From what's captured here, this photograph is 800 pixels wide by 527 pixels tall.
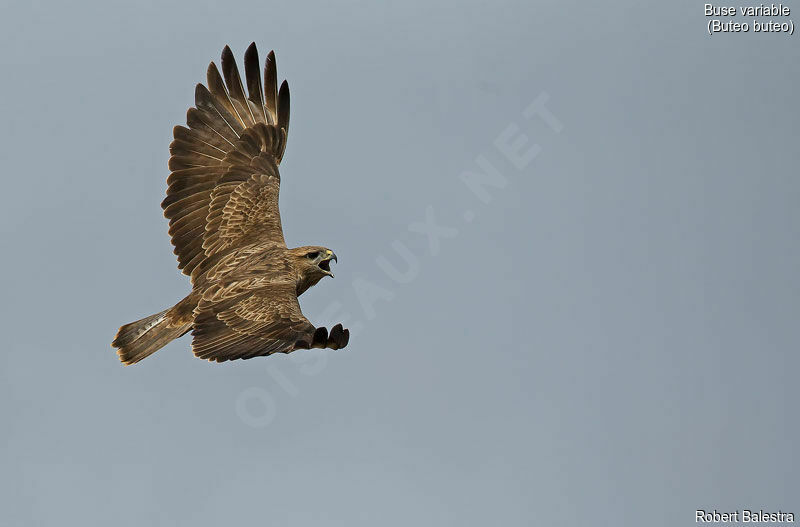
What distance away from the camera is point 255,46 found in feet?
76.4

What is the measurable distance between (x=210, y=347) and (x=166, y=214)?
13.5 ft

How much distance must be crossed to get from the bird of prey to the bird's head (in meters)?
0.01

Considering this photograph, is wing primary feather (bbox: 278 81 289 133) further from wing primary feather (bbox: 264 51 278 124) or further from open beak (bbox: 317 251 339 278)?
open beak (bbox: 317 251 339 278)

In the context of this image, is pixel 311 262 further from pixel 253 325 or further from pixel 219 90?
pixel 219 90

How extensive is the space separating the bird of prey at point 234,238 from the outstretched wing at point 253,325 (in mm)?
13

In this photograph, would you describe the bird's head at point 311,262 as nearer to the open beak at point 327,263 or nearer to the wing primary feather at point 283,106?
the open beak at point 327,263

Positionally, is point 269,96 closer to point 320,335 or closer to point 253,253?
point 253,253

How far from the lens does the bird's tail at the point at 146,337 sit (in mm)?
20188

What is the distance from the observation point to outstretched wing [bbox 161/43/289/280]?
21750 mm

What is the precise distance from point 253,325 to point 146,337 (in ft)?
7.52

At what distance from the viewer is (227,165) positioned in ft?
73.8

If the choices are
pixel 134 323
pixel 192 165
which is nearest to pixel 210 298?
pixel 134 323

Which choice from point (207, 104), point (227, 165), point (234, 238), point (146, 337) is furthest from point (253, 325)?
point (207, 104)

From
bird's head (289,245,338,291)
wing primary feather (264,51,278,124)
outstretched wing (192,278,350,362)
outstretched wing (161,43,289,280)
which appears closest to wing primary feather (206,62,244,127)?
outstretched wing (161,43,289,280)
